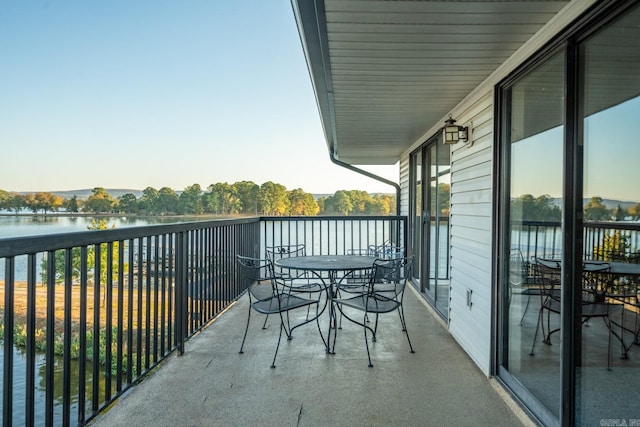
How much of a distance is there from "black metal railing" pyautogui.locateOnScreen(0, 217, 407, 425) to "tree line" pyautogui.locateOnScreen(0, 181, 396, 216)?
2.97 m

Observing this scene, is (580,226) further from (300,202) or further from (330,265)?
(300,202)

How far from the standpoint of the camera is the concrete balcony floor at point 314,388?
227cm

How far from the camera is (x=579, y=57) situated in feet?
6.02

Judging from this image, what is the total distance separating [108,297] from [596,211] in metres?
2.39

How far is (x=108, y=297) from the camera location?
7.35 ft

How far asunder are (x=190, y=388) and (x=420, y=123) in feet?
11.7

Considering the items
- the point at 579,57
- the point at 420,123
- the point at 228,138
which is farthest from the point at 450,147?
the point at 228,138

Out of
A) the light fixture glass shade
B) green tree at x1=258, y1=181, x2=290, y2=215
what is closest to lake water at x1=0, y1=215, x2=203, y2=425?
the light fixture glass shade

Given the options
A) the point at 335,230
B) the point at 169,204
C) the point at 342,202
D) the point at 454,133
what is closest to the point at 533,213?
the point at 454,133

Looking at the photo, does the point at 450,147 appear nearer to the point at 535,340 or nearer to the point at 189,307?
the point at 535,340

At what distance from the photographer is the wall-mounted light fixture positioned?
3547 mm

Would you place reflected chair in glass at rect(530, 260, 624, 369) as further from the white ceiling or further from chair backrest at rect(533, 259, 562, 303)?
the white ceiling

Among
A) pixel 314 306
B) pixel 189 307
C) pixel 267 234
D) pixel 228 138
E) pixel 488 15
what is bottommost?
pixel 314 306

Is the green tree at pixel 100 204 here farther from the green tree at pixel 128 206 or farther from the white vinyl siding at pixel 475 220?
the white vinyl siding at pixel 475 220
